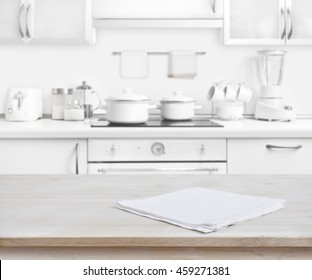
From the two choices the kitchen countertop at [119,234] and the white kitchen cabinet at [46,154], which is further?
the white kitchen cabinet at [46,154]

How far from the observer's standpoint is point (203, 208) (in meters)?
1.21

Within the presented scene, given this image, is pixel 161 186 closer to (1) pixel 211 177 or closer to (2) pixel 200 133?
(1) pixel 211 177

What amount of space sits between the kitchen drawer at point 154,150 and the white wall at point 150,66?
76 centimetres

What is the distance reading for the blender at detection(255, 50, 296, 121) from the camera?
10.9 feet

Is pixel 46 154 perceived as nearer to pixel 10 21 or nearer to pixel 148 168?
pixel 148 168

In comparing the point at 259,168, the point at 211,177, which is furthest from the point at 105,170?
the point at 211,177

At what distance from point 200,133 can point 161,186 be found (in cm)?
145

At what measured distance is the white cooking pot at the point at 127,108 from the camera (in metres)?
3.06

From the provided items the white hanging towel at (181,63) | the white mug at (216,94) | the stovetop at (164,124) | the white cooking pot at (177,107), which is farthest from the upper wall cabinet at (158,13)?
the stovetop at (164,124)

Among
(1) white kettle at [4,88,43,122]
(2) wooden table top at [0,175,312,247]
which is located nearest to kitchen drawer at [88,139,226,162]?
(1) white kettle at [4,88,43,122]

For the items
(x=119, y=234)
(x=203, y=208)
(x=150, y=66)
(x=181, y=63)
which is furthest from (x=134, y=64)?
(x=119, y=234)

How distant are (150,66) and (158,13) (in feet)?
1.13

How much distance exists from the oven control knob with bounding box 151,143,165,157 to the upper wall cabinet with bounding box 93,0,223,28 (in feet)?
2.88

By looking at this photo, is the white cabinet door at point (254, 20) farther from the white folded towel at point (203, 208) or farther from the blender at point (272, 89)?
the white folded towel at point (203, 208)
